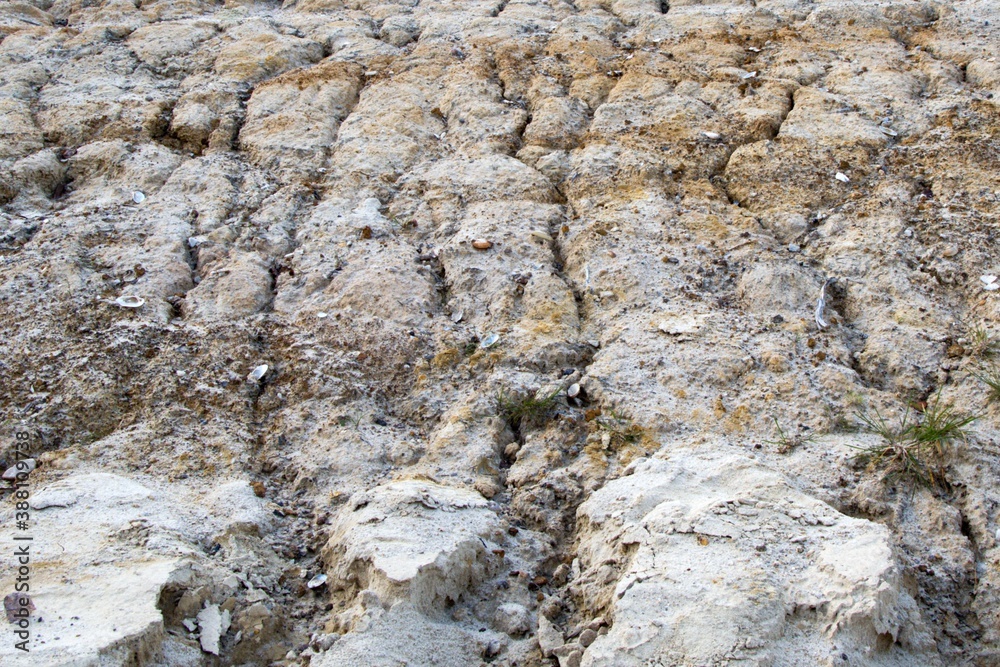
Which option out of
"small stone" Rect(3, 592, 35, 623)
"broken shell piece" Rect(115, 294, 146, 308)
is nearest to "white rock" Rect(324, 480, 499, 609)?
"small stone" Rect(3, 592, 35, 623)

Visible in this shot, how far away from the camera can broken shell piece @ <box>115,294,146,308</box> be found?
8.42 ft

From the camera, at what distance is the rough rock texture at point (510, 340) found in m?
1.62

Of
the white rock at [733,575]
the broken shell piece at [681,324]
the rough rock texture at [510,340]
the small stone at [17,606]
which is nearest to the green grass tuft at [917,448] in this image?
the rough rock texture at [510,340]

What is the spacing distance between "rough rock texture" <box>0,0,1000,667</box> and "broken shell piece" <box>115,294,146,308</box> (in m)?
0.05

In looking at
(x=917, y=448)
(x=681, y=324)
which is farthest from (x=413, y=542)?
(x=917, y=448)

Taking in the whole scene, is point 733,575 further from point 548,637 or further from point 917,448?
point 917,448

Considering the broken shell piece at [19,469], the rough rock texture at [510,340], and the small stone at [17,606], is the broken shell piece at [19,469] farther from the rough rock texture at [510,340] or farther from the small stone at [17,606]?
the small stone at [17,606]

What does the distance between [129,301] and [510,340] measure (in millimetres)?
1335

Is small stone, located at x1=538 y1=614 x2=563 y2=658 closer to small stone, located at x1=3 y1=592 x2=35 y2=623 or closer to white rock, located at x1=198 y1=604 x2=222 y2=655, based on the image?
white rock, located at x1=198 y1=604 x2=222 y2=655

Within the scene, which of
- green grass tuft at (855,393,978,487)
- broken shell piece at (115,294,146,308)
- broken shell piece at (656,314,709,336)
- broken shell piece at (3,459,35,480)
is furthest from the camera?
broken shell piece at (115,294,146,308)

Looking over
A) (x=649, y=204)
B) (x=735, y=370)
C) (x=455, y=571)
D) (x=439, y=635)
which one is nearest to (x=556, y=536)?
(x=455, y=571)

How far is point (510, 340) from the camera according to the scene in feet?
7.95

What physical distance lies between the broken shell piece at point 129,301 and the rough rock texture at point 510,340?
5cm

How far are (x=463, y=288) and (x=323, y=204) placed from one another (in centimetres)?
82
